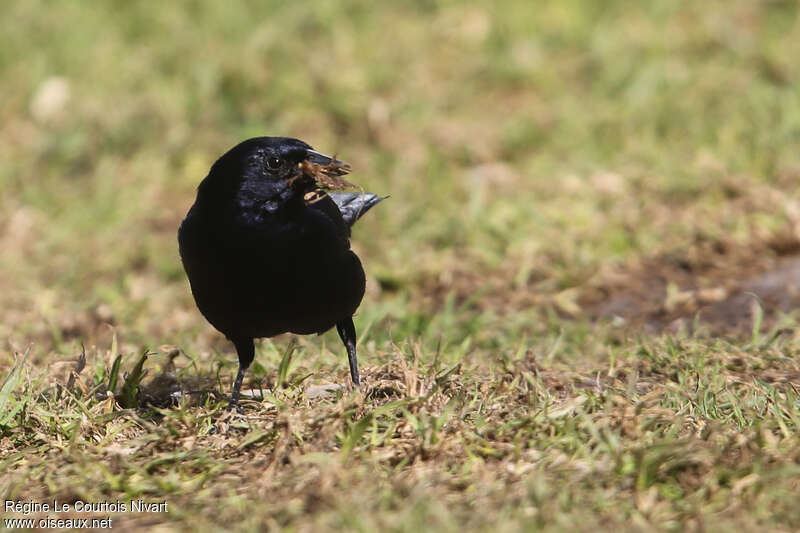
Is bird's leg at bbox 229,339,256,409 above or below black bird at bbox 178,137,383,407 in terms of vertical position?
below

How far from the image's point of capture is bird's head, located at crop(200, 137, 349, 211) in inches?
144

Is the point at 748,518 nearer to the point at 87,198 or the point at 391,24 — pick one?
the point at 87,198

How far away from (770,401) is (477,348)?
1616 millimetres

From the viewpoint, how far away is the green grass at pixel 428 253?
3180 mm

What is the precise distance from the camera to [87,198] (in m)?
7.26

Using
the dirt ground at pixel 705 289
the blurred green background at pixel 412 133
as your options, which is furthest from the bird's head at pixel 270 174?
the dirt ground at pixel 705 289

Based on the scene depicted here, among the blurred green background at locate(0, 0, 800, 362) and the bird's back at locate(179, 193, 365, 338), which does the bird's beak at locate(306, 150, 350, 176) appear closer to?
the bird's back at locate(179, 193, 365, 338)

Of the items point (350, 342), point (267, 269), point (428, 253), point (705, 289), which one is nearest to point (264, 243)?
point (267, 269)

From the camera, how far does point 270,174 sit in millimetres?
3678

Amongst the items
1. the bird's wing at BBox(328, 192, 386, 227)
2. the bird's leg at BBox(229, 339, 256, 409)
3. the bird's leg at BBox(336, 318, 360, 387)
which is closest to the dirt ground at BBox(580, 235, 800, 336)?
the bird's wing at BBox(328, 192, 386, 227)

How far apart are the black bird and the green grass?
0.35 metres

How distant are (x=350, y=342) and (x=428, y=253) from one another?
7.36 ft

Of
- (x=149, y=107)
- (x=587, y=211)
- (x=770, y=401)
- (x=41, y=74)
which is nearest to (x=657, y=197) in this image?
(x=587, y=211)

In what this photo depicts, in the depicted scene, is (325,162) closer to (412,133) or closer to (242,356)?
(242,356)
